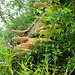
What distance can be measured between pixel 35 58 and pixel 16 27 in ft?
17.2

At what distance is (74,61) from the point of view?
4.57ft

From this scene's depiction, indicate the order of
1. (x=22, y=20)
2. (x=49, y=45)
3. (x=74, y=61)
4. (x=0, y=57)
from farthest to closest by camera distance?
(x=22, y=20)
(x=49, y=45)
(x=0, y=57)
(x=74, y=61)

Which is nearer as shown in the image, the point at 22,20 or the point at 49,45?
the point at 49,45

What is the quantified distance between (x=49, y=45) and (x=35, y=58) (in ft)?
1.44

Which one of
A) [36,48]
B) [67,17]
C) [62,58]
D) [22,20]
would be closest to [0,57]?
[36,48]

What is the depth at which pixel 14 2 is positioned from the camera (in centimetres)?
160

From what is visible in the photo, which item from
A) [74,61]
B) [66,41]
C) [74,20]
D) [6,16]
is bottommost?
[74,61]

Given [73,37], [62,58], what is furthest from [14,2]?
[62,58]

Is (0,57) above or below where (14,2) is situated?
below

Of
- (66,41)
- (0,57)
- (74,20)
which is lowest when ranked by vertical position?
(0,57)

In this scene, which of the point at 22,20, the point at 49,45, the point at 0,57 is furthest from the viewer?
the point at 22,20

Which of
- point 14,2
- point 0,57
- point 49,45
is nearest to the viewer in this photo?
point 0,57

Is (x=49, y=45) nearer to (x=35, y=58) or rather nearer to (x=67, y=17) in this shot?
(x=35, y=58)

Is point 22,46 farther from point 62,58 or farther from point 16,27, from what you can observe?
point 16,27
